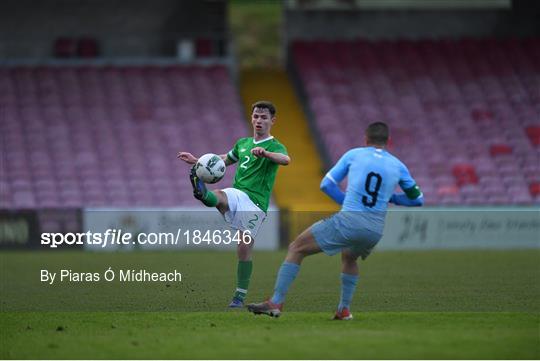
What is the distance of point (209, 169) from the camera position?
11.9 meters

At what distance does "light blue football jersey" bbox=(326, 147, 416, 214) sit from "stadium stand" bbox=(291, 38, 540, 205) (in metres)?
15.6

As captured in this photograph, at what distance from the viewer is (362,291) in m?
14.1

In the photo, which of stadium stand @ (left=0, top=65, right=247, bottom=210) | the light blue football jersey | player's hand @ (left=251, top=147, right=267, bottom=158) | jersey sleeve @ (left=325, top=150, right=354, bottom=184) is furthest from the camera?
stadium stand @ (left=0, top=65, right=247, bottom=210)

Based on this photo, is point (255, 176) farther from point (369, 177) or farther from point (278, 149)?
point (369, 177)

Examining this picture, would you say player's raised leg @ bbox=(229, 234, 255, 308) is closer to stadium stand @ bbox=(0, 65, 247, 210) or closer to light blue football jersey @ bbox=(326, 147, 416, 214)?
light blue football jersey @ bbox=(326, 147, 416, 214)

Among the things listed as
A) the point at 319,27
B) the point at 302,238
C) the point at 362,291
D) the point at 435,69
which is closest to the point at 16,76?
the point at 319,27

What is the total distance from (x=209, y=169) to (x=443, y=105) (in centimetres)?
1907

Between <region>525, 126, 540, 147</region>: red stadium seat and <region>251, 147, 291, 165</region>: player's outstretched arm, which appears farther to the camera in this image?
<region>525, 126, 540, 147</region>: red stadium seat

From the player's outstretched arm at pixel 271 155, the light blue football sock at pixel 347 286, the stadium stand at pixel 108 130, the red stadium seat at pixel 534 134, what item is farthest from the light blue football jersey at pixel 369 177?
the red stadium seat at pixel 534 134

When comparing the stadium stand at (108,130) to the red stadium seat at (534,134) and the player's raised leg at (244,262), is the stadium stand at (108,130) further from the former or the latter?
the player's raised leg at (244,262)

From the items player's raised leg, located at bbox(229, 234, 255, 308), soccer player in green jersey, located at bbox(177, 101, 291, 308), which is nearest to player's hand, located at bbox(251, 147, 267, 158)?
soccer player in green jersey, located at bbox(177, 101, 291, 308)

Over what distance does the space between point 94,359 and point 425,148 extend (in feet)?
67.3

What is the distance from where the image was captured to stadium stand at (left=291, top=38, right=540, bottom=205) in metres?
27.7

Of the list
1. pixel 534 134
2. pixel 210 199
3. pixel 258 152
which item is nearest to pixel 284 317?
pixel 210 199
